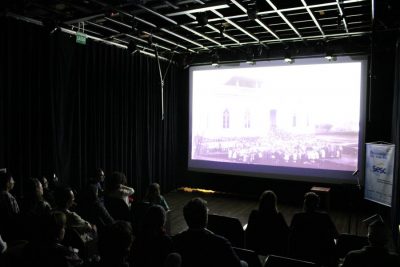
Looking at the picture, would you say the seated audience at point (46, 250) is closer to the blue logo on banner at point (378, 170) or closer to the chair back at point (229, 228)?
the chair back at point (229, 228)

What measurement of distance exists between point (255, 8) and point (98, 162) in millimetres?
3906

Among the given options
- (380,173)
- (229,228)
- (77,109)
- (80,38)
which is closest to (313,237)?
(229,228)

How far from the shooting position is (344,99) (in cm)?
663

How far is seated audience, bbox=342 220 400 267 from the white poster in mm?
3236

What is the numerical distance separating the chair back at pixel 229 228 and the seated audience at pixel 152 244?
1.13 meters

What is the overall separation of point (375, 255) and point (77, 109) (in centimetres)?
507

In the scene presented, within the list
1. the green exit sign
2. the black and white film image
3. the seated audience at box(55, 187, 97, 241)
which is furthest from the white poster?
the green exit sign

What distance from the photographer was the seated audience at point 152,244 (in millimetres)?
2100

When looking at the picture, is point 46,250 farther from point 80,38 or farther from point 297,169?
point 297,169

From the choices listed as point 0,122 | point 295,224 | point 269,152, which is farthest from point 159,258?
point 269,152

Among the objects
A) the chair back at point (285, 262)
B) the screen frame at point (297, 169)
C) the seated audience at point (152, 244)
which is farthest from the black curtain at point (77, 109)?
the chair back at point (285, 262)

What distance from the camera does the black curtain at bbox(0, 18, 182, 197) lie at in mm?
4746

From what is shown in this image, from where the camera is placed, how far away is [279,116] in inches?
289

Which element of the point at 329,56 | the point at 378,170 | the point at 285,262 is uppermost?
the point at 329,56
